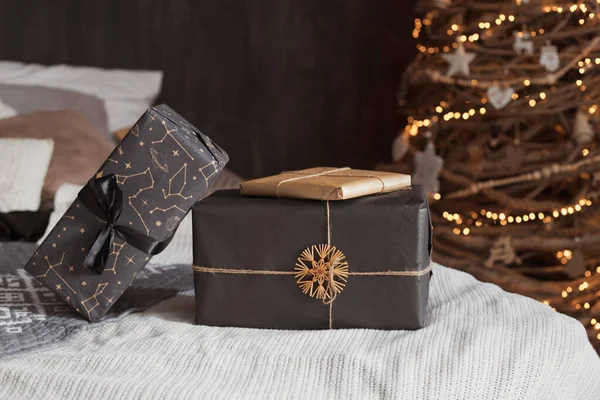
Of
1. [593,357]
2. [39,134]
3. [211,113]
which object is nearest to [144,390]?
[593,357]

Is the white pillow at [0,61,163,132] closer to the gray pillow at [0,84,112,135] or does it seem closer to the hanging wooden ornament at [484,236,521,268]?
the gray pillow at [0,84,112,135]

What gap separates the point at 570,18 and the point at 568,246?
674 mm

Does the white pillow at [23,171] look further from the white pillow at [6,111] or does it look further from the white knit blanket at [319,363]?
the white knit blanket at [319,363]

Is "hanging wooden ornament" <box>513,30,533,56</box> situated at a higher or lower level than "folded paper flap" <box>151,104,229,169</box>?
higher

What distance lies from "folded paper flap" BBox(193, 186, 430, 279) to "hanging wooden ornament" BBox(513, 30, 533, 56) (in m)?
1.21

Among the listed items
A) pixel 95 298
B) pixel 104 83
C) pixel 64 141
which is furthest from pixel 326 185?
pixel 104 83

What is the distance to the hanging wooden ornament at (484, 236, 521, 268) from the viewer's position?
2.30 meters

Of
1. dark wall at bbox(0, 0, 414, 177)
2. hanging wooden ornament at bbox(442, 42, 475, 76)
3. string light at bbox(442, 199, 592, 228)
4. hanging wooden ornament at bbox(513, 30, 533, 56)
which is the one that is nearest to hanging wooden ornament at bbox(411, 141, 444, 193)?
string light at bbox(442, 199, 592, 228)

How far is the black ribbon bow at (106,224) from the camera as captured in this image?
3.96 feet

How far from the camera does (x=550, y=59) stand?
2.21 meters

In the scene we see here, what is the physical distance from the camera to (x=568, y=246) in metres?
2.28

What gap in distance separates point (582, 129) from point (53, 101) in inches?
62.9

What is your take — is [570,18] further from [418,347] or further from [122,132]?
[418,347]

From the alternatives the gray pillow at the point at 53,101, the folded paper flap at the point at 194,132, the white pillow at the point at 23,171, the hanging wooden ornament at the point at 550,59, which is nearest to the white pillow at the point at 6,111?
the gray pillow at the point at 53,101
